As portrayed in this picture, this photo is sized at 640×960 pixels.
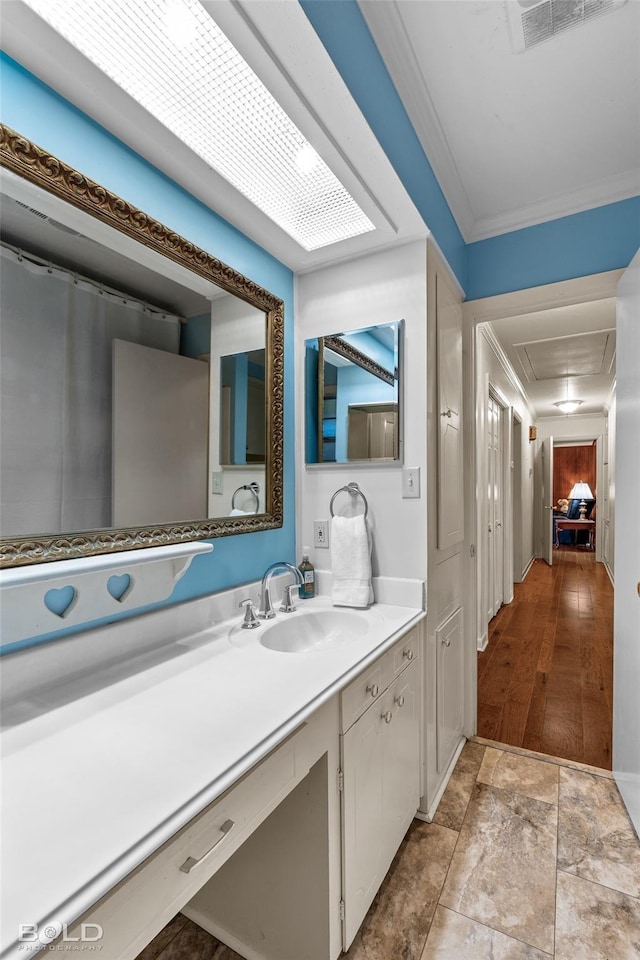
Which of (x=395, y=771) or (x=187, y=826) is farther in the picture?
(x=395, y=771)

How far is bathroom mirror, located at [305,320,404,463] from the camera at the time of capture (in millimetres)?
1706

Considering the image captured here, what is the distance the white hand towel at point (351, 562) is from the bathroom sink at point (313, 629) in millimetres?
72

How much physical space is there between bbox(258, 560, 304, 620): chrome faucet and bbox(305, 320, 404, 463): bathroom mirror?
0.48 meters

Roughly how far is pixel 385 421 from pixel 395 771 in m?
1.20

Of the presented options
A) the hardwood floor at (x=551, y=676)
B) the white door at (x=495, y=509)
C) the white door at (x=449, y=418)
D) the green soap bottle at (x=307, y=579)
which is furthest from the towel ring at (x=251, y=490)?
the white door at (x=495, y=509)

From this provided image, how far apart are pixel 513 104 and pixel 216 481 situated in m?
1.67

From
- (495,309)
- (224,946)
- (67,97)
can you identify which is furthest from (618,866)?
(67,97)

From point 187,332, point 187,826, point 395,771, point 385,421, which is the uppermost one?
point 187,332

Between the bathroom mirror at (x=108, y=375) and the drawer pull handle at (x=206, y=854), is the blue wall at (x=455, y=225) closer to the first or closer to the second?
the bathroom mirror at (x=108, y=375)

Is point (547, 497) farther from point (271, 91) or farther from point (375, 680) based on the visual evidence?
point (271, 91)

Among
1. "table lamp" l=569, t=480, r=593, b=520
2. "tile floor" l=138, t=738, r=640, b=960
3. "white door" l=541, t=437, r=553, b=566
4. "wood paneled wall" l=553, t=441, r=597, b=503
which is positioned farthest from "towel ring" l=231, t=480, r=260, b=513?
"wood paneled wall" l=553, t=441, r=597, b=503

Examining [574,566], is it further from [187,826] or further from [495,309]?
[187,826]

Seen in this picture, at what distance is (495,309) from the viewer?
2174mm

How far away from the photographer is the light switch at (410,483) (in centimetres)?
167
